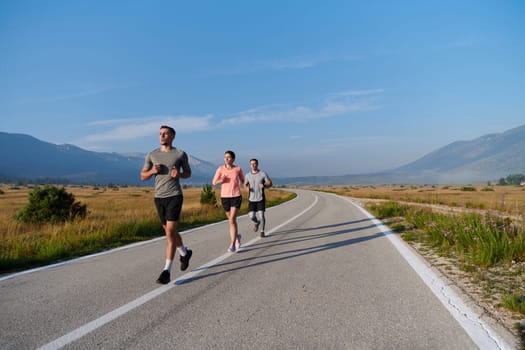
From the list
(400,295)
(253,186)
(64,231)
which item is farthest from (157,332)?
(64,231)

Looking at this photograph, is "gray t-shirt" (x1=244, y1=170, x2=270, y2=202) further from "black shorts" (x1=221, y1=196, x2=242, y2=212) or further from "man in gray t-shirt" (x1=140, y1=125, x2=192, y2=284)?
"man in gray t-shirt" (x1=140, y1=125, x2=192, y2=284)

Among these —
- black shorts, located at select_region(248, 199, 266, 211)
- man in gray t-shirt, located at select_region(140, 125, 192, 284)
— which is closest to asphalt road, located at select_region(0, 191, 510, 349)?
man in gray t-shirt, located at select_region(140, 125, 192, 284)

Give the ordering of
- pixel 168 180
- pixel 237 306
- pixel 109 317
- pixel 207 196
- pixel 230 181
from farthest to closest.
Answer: pixel 207 196, pixel 230 181, pixel 168 180, pixel 237 306, pixel 109 317

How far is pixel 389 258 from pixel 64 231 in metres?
8.21

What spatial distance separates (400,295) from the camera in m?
4.08

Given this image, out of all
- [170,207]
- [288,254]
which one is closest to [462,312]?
[288,254]

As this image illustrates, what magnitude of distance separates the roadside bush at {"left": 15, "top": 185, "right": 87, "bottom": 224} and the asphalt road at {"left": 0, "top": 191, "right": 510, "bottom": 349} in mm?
8572

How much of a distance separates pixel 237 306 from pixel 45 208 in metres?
12.4

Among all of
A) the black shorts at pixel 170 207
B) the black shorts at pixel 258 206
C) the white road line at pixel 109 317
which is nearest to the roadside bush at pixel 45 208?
the black shorts at pixel 258 206

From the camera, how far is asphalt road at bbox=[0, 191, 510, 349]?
288cm

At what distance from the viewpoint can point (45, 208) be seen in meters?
13.1

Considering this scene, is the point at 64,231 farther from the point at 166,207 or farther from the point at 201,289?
the point at 201,289

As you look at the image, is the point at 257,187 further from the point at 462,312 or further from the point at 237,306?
the point at 462,312

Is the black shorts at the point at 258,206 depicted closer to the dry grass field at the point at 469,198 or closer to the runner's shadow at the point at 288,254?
the runner's shadow at the point at 288,254
